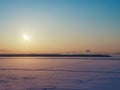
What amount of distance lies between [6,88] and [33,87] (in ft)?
2.37

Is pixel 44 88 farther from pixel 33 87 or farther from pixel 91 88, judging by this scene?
pixel 91 88

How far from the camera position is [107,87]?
670 centimetres

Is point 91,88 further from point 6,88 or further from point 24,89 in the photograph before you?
point 6,88

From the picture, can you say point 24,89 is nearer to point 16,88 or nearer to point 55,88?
point 16,88

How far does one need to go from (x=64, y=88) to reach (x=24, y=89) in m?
1.05

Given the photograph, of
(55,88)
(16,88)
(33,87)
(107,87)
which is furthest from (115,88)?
(16,88)

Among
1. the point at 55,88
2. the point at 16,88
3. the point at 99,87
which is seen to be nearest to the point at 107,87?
the point at 99,87

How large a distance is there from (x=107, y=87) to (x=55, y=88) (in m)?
1.44

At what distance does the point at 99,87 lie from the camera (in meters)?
6.70

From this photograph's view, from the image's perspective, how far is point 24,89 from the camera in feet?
20.7

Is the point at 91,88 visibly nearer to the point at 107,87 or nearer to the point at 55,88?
the point at 107,87

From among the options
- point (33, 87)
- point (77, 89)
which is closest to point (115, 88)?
point (77, 89)

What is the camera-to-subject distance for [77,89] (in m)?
6.34

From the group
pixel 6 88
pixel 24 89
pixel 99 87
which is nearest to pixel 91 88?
pixel 99 87
